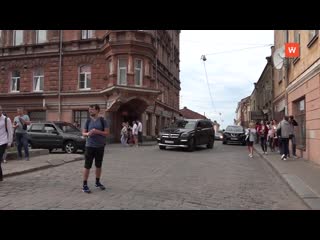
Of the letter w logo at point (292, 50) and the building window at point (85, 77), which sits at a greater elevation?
the building window at point (85, 77)

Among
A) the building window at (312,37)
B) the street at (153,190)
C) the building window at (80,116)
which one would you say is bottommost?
the street at (153,190)

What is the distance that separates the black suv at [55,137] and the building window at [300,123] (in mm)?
9840

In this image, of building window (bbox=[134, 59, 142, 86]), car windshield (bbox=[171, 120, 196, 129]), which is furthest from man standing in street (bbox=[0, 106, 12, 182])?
building window (bbox=[134, 59, 142, 86])

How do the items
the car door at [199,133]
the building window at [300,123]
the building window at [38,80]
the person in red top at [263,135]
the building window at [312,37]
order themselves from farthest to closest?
the building window at [38,80]
the car door at [199,133]
the person in red top at [263,135]
the building window at [300,123]
the building window at [312,37]

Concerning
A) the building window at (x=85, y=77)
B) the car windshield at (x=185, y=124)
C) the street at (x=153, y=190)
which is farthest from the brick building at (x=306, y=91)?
the building window at (x=85, y=77)

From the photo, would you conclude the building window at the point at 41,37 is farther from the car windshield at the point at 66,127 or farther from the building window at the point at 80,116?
the car windshield at the point at 66,127

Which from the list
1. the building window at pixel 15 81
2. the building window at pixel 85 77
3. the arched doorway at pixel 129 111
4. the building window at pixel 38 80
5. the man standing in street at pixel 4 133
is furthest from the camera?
the building window at pixel 15 81

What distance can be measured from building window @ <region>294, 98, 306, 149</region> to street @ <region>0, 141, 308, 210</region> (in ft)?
15.3

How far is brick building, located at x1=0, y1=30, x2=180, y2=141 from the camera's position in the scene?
91.8ft

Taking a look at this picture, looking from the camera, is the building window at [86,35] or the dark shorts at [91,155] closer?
the dark shorts at [91,155]

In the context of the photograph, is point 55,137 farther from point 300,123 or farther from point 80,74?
point 80,74

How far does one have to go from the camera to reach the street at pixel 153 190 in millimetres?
6570

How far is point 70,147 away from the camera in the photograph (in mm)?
17688
